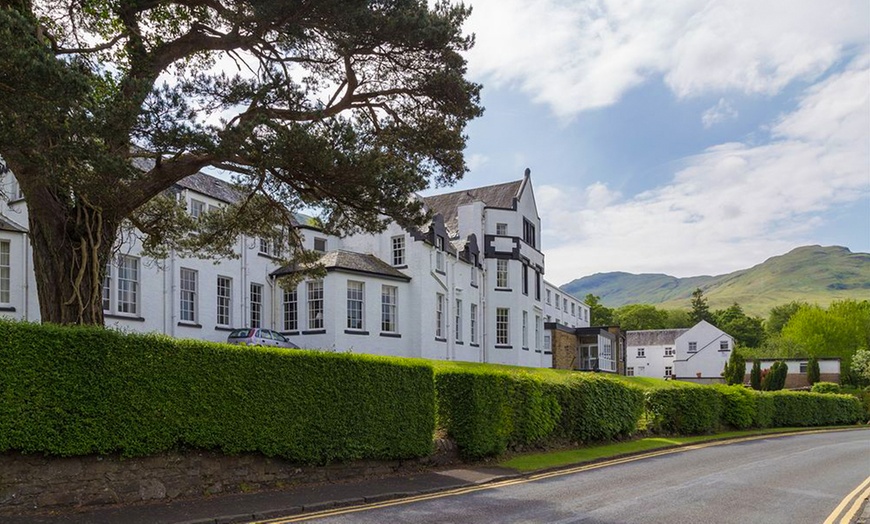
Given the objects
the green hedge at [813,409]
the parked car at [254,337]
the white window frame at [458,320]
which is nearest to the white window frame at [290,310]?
the parked car at [254,337]

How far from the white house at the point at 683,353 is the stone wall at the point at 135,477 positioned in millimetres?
78352

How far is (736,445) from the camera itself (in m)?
27.2

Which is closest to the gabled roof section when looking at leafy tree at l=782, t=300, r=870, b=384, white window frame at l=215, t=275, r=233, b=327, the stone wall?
white window frame at l=215, t=275, r=233, b=327

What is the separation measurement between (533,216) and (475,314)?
32.2 ft

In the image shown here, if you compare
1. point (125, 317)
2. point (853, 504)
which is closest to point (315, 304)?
point (125, 317)

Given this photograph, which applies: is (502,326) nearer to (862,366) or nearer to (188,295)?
(188,295)

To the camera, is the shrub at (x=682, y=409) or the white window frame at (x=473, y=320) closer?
the shrub at (x=682, y=409)

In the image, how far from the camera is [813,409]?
145 ft

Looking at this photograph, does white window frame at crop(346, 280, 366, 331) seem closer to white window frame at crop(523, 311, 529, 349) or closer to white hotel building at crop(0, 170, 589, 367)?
white hotel building at crop(0, 170, 589, 367)

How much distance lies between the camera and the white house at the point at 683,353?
88.8m

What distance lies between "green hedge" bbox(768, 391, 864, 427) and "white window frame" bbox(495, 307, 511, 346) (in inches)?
627

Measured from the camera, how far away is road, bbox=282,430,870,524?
11445 mm

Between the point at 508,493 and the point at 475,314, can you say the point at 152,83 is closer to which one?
the point at 508,493

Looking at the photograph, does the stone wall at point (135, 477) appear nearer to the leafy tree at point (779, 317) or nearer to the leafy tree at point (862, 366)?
the leafy tree at point (862, 366)
